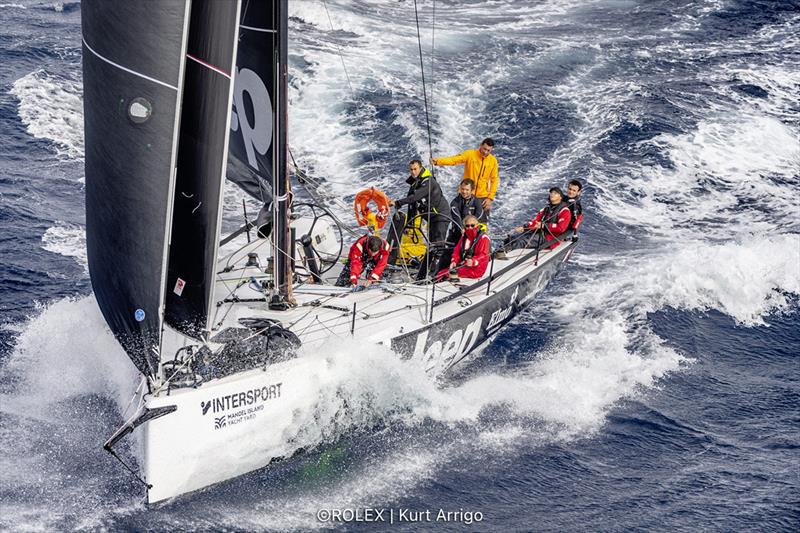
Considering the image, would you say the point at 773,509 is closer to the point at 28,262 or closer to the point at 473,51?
the point at 28,262

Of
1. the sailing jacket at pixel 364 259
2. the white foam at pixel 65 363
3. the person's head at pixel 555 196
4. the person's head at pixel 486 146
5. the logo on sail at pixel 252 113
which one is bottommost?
the white foam at pixel 65 363

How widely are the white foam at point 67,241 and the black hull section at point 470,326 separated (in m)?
→ 5.30

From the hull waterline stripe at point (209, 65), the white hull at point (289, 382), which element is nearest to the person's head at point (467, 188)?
the white hull at point (289, 382)

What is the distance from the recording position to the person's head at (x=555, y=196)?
12.6 m

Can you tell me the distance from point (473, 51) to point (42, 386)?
45.0 ft

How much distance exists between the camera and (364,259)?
447 inches

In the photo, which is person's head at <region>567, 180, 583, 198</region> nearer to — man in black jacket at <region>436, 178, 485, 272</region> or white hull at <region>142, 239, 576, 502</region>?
man in black jacket at <region>436, 178, 485, 272</region>

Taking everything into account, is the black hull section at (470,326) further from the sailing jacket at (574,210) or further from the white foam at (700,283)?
the white foam at (700,283)

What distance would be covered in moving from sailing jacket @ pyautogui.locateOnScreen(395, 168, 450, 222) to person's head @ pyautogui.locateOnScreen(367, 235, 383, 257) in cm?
67

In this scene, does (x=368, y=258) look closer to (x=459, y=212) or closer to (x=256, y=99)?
(x=459, y=212)

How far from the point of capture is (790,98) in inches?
741

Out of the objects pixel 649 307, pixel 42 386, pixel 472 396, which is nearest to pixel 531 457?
pixel 472 396

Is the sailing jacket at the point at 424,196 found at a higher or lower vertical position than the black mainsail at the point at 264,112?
lower

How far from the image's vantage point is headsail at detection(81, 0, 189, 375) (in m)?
7.55
